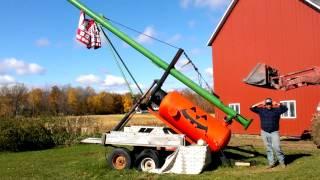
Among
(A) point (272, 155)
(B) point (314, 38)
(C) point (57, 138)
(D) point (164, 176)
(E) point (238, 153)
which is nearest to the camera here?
(D) point (164, 176)

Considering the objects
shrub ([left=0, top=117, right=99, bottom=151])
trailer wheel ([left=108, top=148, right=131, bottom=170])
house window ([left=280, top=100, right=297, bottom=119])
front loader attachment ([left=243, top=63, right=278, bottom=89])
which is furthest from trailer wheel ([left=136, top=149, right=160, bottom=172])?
house window ([left=280, top=100, right=297, bottom=119])

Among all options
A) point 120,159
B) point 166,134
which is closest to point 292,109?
point 166,134

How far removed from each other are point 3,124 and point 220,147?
54.1ft

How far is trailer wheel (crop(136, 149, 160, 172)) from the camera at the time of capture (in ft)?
50.1

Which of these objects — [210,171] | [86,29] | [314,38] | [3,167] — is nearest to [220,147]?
[210,171]

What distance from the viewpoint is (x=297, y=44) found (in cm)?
2808

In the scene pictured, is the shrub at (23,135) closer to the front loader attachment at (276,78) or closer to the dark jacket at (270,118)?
the front loader attachment at (276,78)

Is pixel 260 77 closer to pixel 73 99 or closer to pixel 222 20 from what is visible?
pixel 222 20

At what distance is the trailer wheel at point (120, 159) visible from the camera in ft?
50.8

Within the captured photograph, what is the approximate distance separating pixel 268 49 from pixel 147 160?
54.1ft

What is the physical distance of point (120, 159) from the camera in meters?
15.7

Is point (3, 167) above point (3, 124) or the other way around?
the other way around

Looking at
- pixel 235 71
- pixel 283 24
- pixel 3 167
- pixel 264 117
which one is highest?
pixel 283 24

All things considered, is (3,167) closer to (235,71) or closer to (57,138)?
(57,138)
